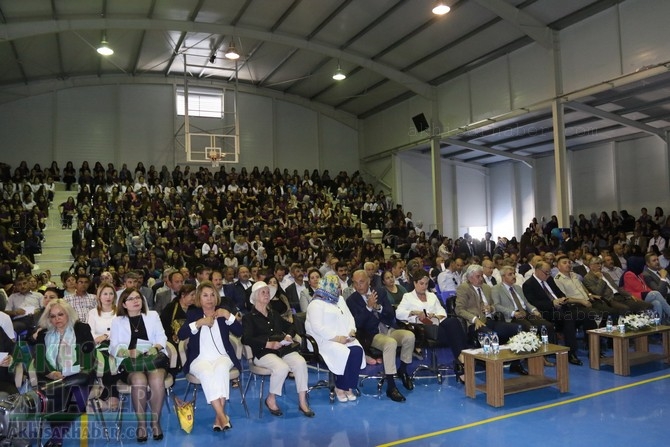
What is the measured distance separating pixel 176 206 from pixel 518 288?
10.3 meters

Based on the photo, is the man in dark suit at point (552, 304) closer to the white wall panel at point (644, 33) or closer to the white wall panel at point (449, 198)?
the white wall panel at point (644, 33)

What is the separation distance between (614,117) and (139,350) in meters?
13.4

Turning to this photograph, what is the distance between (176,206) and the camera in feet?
47.3

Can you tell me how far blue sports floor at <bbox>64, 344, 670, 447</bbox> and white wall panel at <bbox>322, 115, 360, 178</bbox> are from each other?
1625 cm

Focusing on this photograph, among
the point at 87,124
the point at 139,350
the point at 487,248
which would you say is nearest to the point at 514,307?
the point at 139,350

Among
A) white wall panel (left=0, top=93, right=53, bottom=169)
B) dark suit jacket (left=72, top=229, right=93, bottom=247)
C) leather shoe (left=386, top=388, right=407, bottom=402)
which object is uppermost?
white wall panel (left=0, top=93, right=53, bottom=169)

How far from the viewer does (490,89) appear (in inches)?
588

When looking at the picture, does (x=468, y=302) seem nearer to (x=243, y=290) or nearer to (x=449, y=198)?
(x=243, y=290)

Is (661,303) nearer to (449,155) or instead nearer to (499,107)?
(499,107)

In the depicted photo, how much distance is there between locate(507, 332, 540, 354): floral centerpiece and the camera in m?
5.12

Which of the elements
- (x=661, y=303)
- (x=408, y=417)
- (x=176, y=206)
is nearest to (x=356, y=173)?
(x=176, y=206)

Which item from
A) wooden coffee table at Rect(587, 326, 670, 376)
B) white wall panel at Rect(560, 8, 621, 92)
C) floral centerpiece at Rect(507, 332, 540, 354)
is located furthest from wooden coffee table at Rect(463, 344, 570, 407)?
white wall panel at Rect(560, 8, 621, 92)

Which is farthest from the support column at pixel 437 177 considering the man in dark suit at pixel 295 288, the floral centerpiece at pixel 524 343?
the floral centerpiece at pixel 524 343

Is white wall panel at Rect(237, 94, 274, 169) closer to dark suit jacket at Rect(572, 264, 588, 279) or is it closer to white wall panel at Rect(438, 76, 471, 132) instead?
white wall panel at Rect(438, 76, 471, 132)
